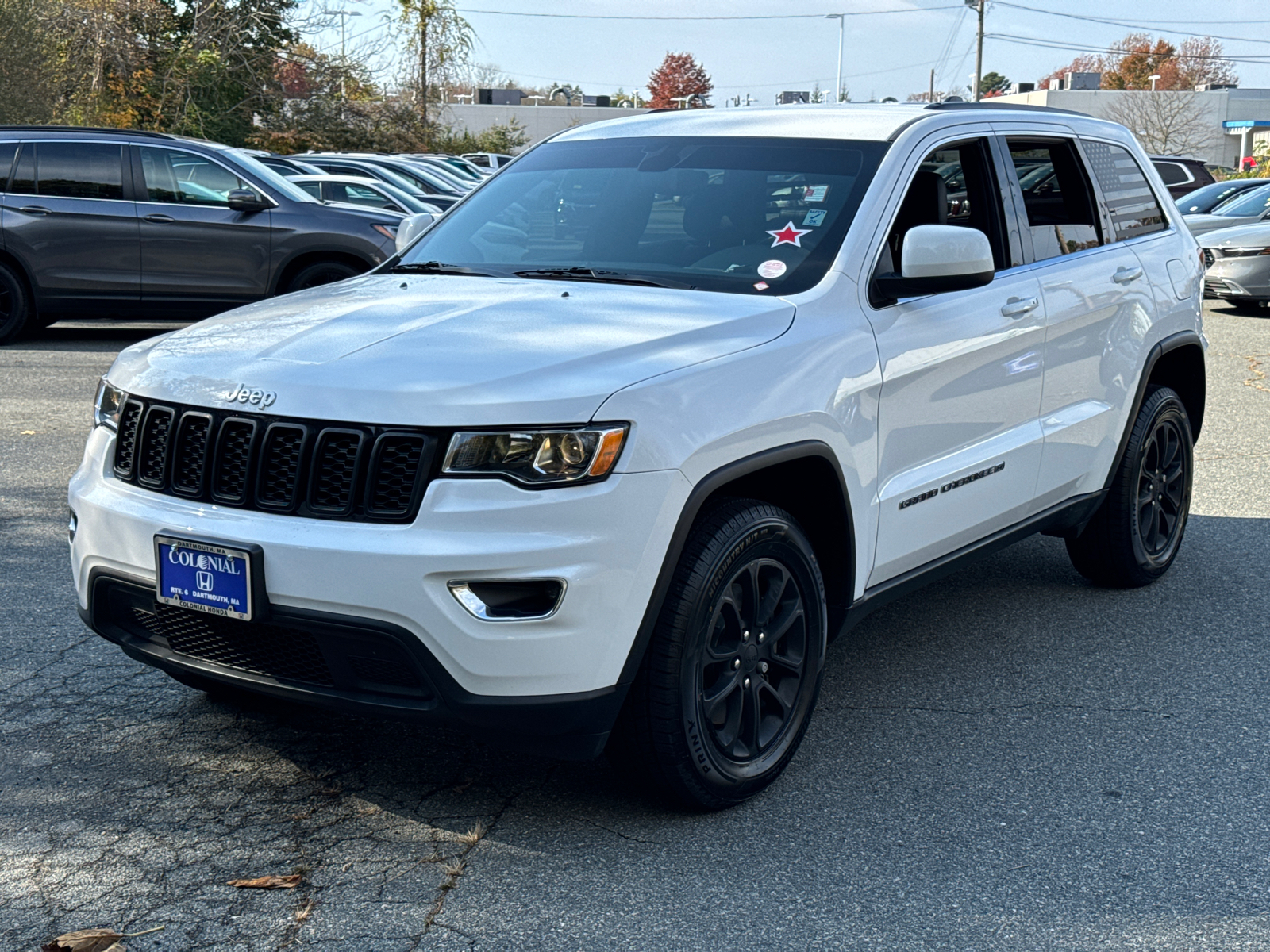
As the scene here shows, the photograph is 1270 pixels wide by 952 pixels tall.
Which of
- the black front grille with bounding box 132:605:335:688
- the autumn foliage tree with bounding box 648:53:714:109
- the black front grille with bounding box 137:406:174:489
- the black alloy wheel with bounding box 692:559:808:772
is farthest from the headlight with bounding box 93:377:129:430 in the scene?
the autumn foliage tree with bounding box 648:53:714:109

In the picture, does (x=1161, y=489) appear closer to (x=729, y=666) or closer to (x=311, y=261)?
(x=729, y=666)

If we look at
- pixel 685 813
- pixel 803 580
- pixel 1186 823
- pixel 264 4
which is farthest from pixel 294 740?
pixel 264 4

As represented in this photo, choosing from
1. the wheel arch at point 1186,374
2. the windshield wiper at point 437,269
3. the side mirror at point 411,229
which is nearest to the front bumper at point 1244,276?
the wheel arch at point 1186,374

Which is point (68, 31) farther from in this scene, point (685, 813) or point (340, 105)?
point (685, 813)

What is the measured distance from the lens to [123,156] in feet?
41.2

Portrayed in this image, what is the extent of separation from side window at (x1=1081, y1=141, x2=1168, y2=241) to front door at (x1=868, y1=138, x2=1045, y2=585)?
96 centimetres

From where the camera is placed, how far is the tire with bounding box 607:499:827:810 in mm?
3402

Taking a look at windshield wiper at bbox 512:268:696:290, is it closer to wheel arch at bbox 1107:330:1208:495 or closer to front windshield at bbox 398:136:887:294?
front windshield at bbox 398:136:887:294

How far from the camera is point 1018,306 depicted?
15.6 feet

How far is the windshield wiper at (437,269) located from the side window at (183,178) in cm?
859

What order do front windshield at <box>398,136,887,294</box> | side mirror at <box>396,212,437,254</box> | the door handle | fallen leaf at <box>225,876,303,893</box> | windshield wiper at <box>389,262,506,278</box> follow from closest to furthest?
fallen leaf at <box>225,876,303,893</box>, front windshield at <box>398,136,887,294</box>, windshield wiper at <box>389,262,506,278</box>, the door handle, side mirror at <box>396,212,437,254</box>

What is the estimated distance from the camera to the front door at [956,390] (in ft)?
13.6

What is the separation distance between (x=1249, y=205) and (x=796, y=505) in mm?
17397

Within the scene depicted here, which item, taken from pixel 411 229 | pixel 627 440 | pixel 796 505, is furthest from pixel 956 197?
pixel 627 440
